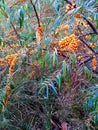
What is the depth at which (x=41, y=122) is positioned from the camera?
2.37 m

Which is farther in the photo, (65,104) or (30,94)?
(30,94)

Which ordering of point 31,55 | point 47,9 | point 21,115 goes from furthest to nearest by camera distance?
point 47,9 < point 21,115 < point 31,55

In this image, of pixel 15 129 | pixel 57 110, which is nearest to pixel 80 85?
pixel 57 110

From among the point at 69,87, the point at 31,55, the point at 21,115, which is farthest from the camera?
the point at 21,115

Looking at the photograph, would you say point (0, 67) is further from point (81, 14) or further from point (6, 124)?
point (81, 14)

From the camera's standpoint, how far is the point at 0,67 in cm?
238

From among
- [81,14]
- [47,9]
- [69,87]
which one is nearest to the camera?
[81,14]

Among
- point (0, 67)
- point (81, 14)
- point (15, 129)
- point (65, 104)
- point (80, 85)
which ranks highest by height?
point (81, 14)

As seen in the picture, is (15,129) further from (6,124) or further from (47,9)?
(47,9)

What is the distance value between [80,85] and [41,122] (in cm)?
45

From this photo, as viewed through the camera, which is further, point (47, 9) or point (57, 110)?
point (47, 9)

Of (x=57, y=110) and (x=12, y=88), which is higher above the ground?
(x=12, y=88)

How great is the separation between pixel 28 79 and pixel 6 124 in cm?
38

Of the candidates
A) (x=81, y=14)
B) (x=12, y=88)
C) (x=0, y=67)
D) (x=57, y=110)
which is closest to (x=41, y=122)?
(x=57, y=110)
